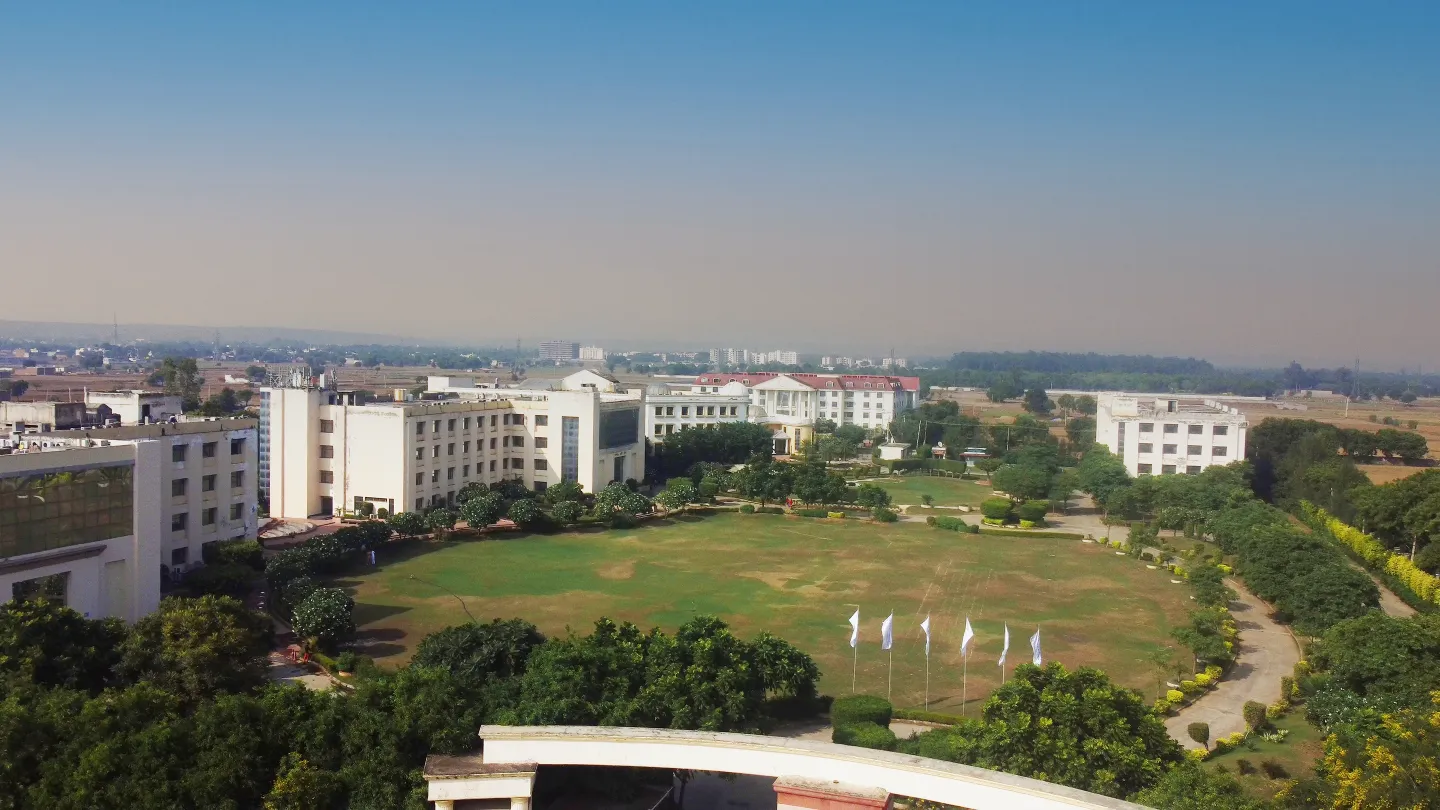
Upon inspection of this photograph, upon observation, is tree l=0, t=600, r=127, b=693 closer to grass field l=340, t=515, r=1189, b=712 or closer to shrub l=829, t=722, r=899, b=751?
grass field l=340, t=515, r=1189, b=712

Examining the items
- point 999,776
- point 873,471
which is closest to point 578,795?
point 999,776

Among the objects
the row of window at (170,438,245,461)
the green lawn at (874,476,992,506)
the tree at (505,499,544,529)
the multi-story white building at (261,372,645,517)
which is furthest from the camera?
the green lawn at (874,476,992,506)

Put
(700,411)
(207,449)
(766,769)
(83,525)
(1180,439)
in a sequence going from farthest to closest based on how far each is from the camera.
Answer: (700,411)
(1180,439)
(207,449)
(83,525)
(766,769)

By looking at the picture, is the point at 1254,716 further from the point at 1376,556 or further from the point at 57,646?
the point at 57,646

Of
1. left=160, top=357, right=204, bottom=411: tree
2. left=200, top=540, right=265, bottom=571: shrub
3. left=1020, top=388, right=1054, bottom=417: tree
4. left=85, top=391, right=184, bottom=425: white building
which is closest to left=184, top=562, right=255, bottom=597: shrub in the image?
left=200, top=540, right=265, bottom=571: shrub

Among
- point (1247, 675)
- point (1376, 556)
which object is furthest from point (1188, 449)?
point (1247, 675)

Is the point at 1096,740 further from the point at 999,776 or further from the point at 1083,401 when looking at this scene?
the point at 1083,401
